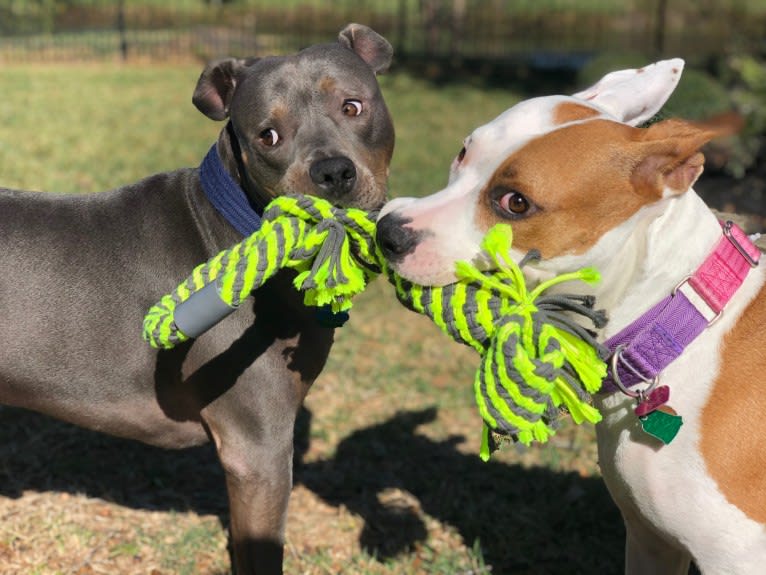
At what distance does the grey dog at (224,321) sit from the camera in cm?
357

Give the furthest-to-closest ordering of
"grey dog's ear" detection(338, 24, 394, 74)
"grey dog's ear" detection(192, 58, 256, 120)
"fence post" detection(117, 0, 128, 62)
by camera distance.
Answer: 1. "fence post" detection(117, 0, 128, 62)
2. "grey dog's ear" detection(338, 24, 394, 74)
3. "grey dog's ear" detection(192, 58, 256, 120)

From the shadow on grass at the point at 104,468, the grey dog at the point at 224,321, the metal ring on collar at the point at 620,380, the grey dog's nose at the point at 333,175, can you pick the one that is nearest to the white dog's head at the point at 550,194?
the metal ring on collar at the point at 620,380

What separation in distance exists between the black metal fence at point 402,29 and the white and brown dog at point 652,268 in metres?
15.6

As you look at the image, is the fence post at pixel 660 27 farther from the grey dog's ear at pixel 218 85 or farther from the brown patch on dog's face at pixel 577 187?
the brown patch on dog's face at pixel 577 187

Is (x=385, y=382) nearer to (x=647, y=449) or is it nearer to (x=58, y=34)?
(x=647, y=449)

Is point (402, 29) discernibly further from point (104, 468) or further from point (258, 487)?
point (258, 487)

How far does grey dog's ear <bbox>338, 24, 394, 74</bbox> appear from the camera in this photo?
409 cm

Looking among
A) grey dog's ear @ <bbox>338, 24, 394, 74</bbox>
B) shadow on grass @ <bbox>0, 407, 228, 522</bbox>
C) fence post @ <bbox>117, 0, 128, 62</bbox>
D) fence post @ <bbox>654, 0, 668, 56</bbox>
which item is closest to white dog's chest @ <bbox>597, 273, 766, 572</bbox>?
grey dog's ear @ <bbox>338, 24, 394, 74</bbox>

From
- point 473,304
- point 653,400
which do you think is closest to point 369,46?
point 473,304

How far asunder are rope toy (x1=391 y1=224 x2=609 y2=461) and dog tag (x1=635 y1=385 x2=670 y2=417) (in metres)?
0.15

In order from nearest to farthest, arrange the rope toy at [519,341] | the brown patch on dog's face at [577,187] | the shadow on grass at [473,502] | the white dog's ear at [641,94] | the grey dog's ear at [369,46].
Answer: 1. the rope toy at [519,341]
2. the brown patch on dog's face at [577,187]
3. the white dog's ear at [641,94]
4. the grey dog's ear at [369,46]
5. the shadow on grass at [473,502]

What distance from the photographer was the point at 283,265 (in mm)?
3020

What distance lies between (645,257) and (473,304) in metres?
0.52

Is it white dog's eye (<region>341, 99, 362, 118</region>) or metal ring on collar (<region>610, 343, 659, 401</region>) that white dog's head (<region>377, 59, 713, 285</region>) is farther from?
white dog's eye (<region>341, 99, 362, 118</region>)
